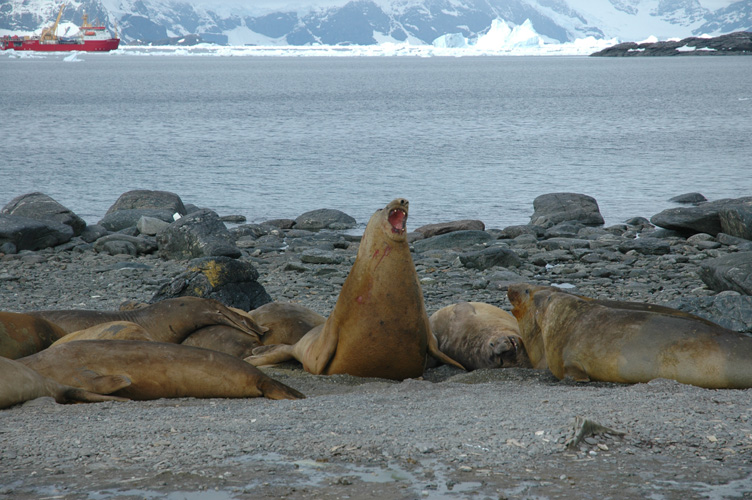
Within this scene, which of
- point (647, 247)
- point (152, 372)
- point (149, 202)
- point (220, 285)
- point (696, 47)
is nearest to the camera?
point (152, 372)

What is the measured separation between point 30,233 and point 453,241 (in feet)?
22.3

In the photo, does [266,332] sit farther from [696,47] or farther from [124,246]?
[696,47]

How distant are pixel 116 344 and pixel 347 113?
4679 centimetres

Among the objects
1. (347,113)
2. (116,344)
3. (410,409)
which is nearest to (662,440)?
(410,409)

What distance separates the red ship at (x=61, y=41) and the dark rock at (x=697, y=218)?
173 m

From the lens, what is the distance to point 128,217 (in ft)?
49.9

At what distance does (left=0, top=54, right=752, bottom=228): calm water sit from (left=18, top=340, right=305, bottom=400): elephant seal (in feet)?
39.6

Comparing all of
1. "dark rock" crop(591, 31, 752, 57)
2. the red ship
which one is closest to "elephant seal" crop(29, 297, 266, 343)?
"dark rock" crop(591, 31, 752, 57)

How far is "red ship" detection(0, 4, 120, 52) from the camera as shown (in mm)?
166000

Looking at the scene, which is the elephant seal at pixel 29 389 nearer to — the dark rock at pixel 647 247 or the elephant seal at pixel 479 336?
the elephant seal at pixel 479 336

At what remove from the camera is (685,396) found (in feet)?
13.1

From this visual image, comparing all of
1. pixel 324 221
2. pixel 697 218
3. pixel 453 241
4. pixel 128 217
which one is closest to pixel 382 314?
pixel 453 241

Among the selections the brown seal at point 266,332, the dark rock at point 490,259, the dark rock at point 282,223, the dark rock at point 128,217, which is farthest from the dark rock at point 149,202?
the brown seal at point 266,332

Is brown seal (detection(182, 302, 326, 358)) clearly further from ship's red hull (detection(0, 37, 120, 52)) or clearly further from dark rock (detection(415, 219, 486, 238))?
ship's red hull (detection(0, 37, 120, 52))
